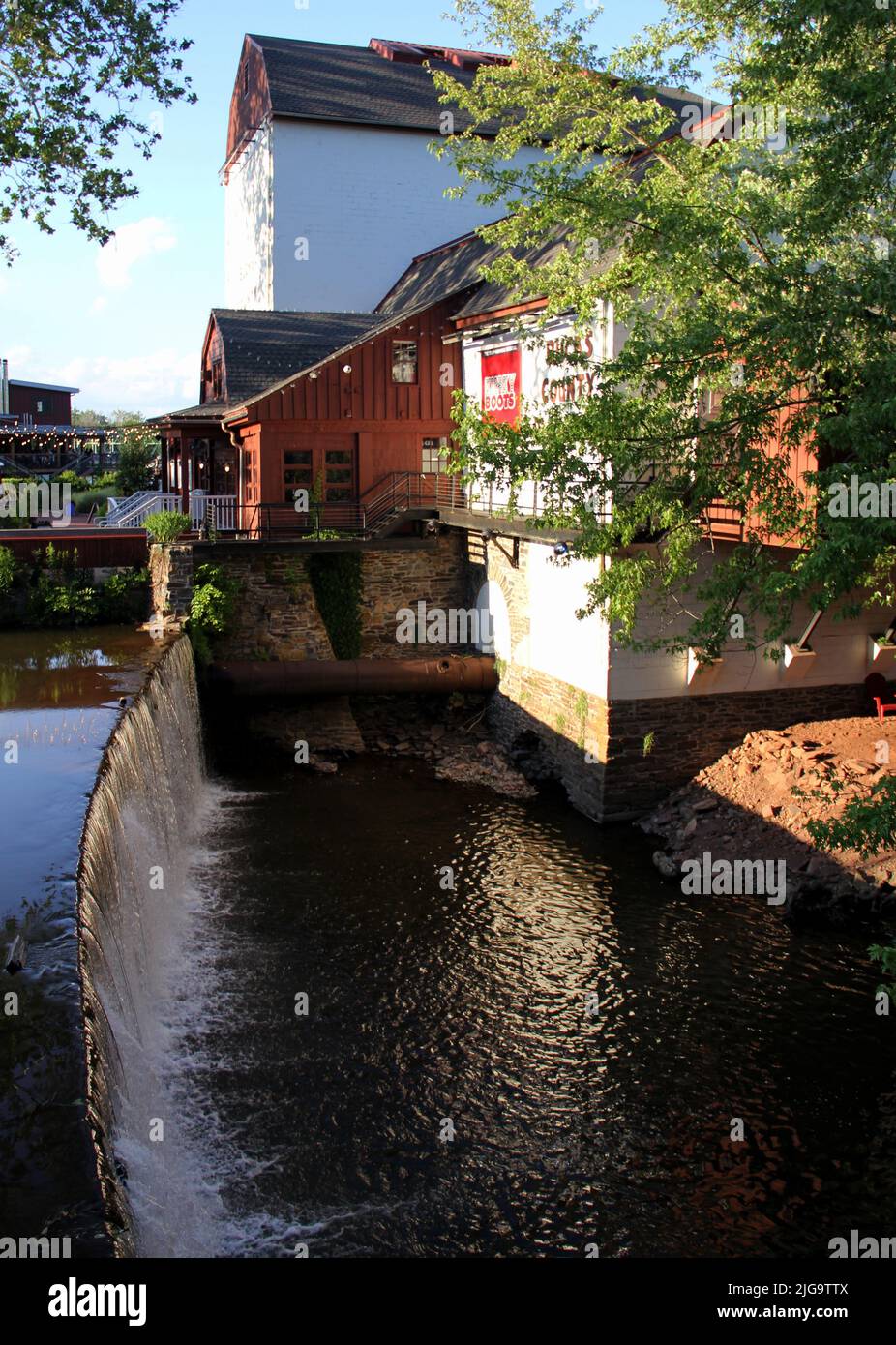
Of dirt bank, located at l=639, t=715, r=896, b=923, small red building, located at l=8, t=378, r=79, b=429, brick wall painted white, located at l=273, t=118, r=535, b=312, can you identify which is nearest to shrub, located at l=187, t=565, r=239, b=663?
dirt bank, located at l=639, t=715, r=896, b=923

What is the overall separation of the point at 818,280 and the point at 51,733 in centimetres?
1023

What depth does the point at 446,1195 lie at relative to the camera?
8922 mm

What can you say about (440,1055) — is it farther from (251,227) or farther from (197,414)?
(251,227)

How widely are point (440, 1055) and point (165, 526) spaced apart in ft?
44.6

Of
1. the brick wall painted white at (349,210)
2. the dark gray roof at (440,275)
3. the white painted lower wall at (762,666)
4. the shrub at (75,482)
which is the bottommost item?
the white painted lower wall at (762,666)

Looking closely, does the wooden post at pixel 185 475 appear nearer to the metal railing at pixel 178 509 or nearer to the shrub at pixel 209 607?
the metal railing at pixel 178 509

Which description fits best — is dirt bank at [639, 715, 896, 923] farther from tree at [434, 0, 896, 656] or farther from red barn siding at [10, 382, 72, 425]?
red barn siding at [10, 382, 72, 425]

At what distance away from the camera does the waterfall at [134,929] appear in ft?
25.0

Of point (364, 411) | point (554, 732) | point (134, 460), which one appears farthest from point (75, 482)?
point (554, 732)

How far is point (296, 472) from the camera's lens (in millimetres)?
24609

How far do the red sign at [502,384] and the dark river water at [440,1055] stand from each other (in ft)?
31.7

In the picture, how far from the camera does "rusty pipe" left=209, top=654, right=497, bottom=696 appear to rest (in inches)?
829

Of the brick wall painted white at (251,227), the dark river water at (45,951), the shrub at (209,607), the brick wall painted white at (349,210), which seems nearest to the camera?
the dark river water at (45,951)

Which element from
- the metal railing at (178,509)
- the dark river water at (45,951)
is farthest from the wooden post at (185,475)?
the dark river water at (45,951)
